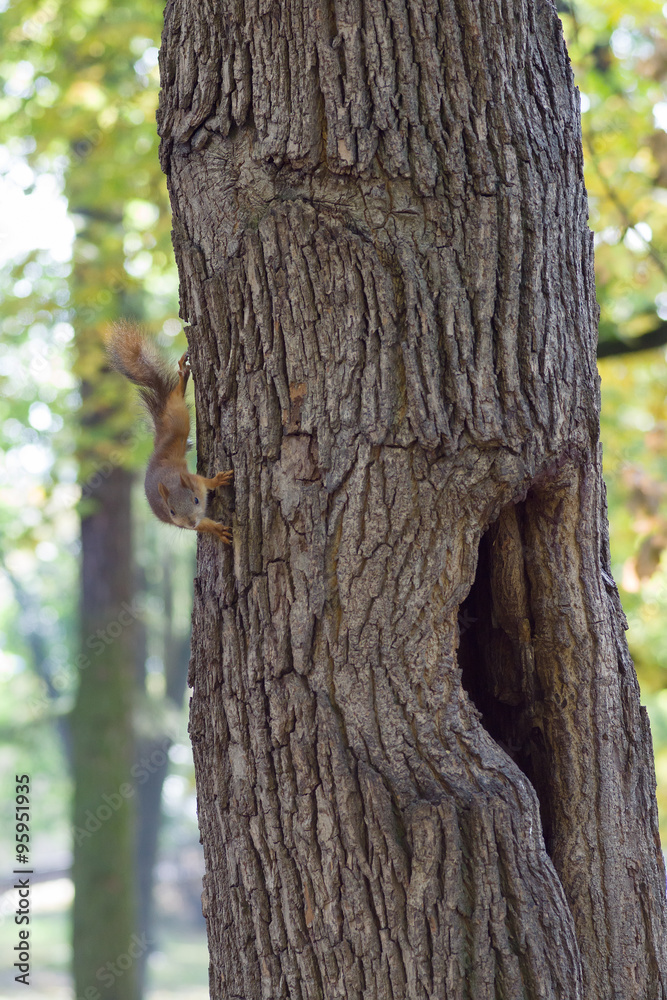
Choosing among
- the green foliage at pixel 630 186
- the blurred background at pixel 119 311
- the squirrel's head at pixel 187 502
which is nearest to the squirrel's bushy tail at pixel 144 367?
the squirrel's head at pixel 187 502

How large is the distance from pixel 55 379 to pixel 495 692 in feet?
33.0

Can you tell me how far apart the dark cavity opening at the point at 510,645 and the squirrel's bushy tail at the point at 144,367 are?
1.04 m

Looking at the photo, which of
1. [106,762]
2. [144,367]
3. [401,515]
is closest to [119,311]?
[106,762]

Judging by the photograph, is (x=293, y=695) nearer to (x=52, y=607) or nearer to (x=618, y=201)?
(x=618, y=201)

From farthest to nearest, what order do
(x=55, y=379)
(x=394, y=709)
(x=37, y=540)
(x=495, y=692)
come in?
(x=55, y=379), (x=37, y=540), (x=495, y=692), (x=394, y=709)

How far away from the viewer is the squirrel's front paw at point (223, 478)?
197cm

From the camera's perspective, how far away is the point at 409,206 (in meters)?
1.82

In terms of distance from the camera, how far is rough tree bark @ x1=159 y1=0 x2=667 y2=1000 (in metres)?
1.72

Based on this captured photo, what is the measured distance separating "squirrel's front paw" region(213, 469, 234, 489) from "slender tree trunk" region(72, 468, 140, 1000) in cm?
611

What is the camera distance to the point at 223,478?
1.98 m

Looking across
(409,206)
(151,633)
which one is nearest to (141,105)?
(409,206)

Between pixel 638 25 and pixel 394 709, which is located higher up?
pixel 638 25

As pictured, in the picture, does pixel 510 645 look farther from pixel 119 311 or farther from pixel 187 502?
pixel 119 311

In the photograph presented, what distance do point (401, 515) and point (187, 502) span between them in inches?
23.3
